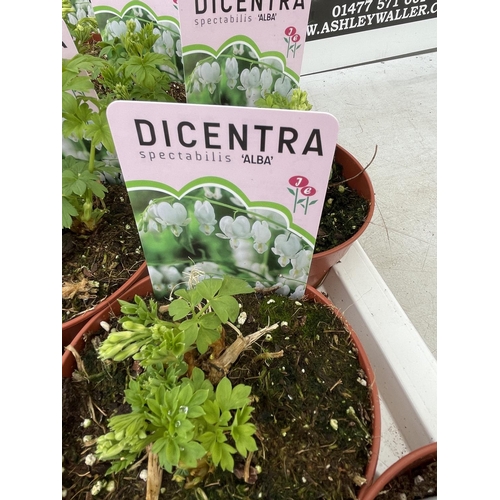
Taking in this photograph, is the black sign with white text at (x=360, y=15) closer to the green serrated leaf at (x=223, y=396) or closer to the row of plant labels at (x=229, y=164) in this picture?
the row of plant labels at (x=229, y=164)

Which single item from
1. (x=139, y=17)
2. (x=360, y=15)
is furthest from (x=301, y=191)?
(x=360, y=15)

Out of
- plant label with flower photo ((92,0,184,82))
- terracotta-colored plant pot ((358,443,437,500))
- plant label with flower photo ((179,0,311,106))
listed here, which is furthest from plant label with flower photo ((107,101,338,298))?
plant label with flower photo ((92,0,184,82))

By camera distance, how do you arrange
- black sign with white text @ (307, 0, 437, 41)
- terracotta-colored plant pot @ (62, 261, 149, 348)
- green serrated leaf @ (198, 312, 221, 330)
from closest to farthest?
green serrated leaf @ (198, 312, 221, 330)
terracotta-colored plant pot @ (62, 261, 149, 348)
black sign with white text @ (307, 0, 437, 41)

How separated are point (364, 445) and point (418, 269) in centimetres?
88

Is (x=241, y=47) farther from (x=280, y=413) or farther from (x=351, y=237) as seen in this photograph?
(x=280, y=413)

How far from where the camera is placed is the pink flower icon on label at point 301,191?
805 millimetres

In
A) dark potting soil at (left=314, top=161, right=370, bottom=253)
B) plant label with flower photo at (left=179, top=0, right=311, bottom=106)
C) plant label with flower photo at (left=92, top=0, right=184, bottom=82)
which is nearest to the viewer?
plant label with flower photo at (left=179, top=0, right=311, bottom=106)

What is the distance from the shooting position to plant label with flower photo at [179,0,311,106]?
1.14 m

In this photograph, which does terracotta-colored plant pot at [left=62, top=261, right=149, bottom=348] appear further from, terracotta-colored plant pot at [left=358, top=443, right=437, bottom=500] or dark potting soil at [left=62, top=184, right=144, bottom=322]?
terracotta-colored plant pot at [left=358, top=443, right=437, bottom=500]

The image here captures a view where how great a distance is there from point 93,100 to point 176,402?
0.83 m

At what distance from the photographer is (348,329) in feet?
3.36

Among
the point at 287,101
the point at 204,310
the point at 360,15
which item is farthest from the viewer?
the point at 360,15

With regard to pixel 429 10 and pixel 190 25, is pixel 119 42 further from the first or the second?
pixel 429 10

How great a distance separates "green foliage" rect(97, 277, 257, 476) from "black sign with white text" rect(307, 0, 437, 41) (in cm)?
196
